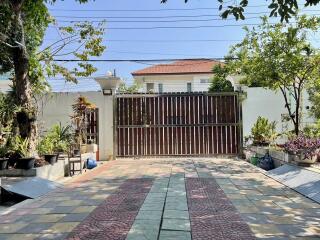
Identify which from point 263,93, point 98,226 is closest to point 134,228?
point 98,226

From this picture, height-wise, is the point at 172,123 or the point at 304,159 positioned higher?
the point at 172,123

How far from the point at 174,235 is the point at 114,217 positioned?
1.06 meters

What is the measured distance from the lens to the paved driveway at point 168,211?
13.4 feet

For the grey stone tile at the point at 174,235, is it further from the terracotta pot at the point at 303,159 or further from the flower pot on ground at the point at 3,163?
the flower pot on ground at the point at 3,163

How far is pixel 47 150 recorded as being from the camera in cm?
930

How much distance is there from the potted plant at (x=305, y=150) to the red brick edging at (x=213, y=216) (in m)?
2.39

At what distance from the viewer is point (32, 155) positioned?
332 inches

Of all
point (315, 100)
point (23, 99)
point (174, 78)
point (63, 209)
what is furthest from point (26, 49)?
point (174, 78)

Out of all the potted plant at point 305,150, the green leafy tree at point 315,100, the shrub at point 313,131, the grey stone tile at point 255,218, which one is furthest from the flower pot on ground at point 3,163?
the green leafy tree at point 315,100

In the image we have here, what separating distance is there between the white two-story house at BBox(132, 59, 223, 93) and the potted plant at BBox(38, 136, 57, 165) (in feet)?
80.5

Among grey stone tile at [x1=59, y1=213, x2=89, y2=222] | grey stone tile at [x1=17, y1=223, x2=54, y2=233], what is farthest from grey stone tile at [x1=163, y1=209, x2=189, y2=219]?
grey stone tile at [x1=17, y1=223, x2=54, y2=233]

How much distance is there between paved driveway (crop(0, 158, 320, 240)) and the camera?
409cm

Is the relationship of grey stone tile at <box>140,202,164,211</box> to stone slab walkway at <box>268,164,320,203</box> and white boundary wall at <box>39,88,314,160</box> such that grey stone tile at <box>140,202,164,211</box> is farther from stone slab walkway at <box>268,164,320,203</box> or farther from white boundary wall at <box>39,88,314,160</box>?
white boundary wall at <box>39,88,314,160</box>

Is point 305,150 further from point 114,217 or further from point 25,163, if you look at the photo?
point 25,163
